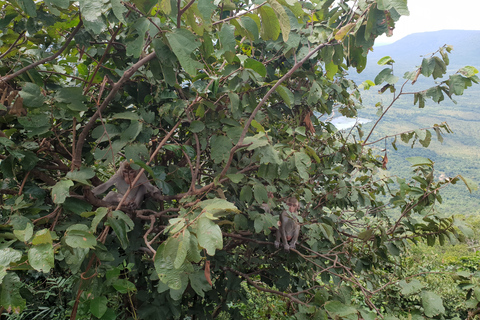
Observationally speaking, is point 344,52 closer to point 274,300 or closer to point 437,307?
point 437,307

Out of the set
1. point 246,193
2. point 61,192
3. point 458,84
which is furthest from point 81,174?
point 458,84

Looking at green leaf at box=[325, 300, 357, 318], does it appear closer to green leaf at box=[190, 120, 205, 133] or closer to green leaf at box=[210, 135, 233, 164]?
green leaf at box=[210, 135, 233, 164]

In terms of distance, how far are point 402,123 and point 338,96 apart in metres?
18.2

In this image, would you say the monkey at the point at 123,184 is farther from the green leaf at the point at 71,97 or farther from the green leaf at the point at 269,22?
the green leaf at the point at 269,22

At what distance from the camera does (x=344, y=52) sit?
43.8 inches

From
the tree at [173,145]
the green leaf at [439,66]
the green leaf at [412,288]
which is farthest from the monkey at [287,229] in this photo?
the green leaf at [439,66]

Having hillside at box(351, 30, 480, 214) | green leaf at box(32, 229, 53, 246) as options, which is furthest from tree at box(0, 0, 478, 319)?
hillside at box(351, 30, 480, 214)

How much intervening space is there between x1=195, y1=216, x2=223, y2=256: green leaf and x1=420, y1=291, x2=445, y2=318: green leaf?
2.87 feet

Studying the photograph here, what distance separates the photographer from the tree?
0.83 m

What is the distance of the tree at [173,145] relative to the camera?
83cm

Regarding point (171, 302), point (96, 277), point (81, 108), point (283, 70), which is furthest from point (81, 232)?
point (283, 70)

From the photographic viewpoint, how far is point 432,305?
1062 mm

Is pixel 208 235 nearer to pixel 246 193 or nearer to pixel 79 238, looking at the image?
pixel 79 238

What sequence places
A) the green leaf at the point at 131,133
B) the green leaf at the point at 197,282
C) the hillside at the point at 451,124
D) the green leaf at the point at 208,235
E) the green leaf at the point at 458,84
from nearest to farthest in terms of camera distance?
the green leaf at the point at 208,235
the green leaf at the point at 197,282
the green leaf at the point at 131,133
the green leaf at the point at 458,84
the hillside at the point at 451,124
